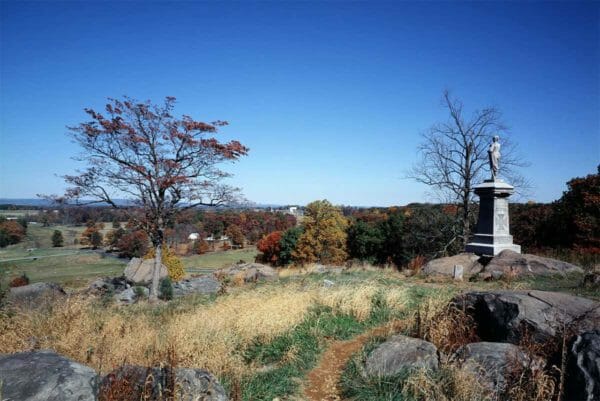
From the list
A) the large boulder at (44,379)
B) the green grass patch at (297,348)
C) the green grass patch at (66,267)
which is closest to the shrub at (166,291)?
the green grass patch at (297,348)

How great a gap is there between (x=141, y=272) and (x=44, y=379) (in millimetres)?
21831

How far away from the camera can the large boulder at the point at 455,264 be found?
1212 centimetres

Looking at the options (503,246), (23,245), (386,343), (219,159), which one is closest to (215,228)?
(23,245)

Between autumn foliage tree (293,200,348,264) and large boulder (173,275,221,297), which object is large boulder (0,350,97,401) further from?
autumn foliage tree (293,200,348,264)

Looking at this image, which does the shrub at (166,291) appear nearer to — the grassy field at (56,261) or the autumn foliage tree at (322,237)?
the grassy field at (56,261)

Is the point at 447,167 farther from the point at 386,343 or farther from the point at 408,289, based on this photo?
the point at 386,343

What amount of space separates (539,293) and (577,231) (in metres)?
19.5

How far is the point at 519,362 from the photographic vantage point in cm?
420

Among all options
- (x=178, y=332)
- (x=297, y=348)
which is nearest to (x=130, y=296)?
(x=178, y=332)

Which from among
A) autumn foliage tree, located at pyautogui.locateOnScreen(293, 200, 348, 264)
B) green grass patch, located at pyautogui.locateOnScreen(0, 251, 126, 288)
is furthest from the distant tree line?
green grass patch, located at pyautogui.locateOnScreen(0, 251, 126, 288)

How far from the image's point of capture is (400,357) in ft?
16.1

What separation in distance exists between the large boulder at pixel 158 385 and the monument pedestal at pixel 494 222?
12.0 metres

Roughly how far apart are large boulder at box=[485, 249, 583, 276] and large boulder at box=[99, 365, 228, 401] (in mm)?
9885

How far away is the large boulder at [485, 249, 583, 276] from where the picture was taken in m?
10.7
